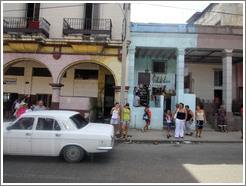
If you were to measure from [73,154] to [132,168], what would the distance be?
1.73m

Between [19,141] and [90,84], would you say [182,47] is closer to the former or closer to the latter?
[90,84]

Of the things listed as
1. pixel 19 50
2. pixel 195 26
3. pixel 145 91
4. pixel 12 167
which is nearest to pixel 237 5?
pixel 195 26

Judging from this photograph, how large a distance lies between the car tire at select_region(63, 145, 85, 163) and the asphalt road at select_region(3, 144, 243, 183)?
0.15 metres

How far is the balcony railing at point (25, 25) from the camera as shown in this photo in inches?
401

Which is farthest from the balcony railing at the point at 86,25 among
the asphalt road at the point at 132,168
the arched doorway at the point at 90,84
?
the asphalt road at the point at 132,168

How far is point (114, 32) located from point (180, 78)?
5231mm

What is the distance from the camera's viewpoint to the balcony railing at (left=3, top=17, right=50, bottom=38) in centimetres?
1020

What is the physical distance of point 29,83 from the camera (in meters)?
13.3

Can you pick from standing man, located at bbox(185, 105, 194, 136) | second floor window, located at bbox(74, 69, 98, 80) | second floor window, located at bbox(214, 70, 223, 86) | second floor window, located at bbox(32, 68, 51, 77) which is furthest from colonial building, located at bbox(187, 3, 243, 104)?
second floor window, located at bbox(32, 68, 51, 77)

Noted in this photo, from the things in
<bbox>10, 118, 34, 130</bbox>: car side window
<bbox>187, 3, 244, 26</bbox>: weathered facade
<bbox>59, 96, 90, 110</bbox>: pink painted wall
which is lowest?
<bbox>10, 118, 34, 130</bbox>: car side window

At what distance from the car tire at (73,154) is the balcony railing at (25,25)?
822 centimetres

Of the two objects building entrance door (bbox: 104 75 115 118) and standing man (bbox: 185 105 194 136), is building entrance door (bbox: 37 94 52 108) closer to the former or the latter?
building entrance door (bbox: 104 75 115 118)

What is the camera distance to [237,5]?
12.9 meters

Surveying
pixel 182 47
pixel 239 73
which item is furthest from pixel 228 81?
pixel 239 73
